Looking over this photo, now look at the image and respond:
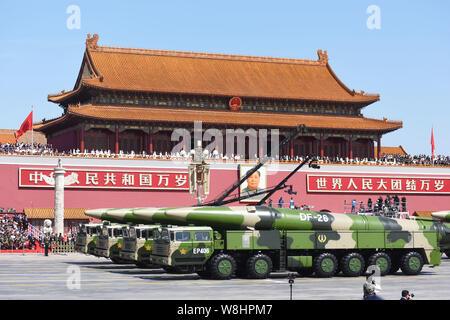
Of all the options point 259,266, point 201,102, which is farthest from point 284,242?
point 201,102

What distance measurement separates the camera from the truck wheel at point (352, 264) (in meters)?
35.7

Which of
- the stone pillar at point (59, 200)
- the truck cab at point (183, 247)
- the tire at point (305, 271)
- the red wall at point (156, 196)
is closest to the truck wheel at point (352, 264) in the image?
the tire at point (305, 271)

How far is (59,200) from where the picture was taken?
194 ft

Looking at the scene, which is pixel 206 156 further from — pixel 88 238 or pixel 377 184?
pixel 88 238

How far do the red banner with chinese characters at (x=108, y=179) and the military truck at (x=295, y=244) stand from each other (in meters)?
31.5

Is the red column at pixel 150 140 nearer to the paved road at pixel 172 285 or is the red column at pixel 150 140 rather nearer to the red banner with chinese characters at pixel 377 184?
the red banner with chinese characters at pixel 377 184

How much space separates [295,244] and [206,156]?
35.2 metres

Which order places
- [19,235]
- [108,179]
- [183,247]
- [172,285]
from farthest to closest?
[108,179], [19,235], [183,247], [172,285]

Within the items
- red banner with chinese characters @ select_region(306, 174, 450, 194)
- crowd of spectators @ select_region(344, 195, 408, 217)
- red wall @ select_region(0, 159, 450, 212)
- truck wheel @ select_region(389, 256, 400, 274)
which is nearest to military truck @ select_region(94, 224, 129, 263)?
truck wheel @ select_region(389, 256, 400, 274)

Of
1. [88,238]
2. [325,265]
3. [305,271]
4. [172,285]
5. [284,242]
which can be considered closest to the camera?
[172,285]

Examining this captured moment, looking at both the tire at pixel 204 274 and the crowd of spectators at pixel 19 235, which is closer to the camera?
the tire at pixel 204 274
